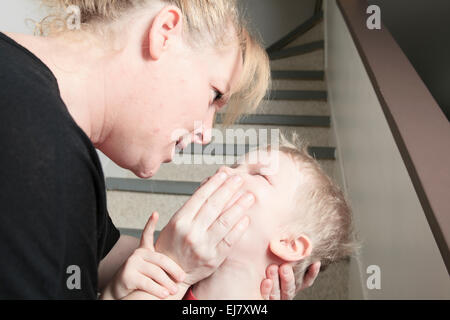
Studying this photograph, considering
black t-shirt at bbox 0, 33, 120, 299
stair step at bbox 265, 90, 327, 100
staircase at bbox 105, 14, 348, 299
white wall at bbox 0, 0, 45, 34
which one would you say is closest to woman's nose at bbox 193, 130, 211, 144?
black t-shirt at bbox 0, 33, 120, 299

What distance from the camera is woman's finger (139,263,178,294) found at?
0.94 m

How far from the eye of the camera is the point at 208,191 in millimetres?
987

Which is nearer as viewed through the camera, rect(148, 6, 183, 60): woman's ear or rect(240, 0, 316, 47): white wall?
rect(148, 6, 183, 60): woman's ear

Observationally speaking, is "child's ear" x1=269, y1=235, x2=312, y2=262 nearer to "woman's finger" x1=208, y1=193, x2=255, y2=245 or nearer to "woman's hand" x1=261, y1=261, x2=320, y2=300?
"woman's hand" x1=261, y1=261, x2=320, y2=300

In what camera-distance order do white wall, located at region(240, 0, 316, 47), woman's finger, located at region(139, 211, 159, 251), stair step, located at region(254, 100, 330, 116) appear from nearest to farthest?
woman's finger, located at region(139, 211, 159, 251), stair step, located at region(254, 100, 330, 116), white wall, located at region(240, 0, 316, 47)

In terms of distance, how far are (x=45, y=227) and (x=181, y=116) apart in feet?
1.55

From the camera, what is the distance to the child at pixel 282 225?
111 centimetres

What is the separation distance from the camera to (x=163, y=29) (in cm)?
92

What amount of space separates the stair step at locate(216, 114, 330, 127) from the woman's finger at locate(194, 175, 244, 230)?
7.33 feet

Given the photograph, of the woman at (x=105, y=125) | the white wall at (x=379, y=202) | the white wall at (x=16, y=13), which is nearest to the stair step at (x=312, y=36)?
the white wall at (x=379, y=202)

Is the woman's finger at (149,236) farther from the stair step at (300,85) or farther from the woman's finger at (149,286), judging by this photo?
the stair step at (300,85)

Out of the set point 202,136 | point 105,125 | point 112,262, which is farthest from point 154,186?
point 105,125

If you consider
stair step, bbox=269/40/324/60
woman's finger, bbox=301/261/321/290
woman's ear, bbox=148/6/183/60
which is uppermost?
woman's ear, bbox=148/6/183/60

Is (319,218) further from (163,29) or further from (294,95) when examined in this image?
(294,95)
